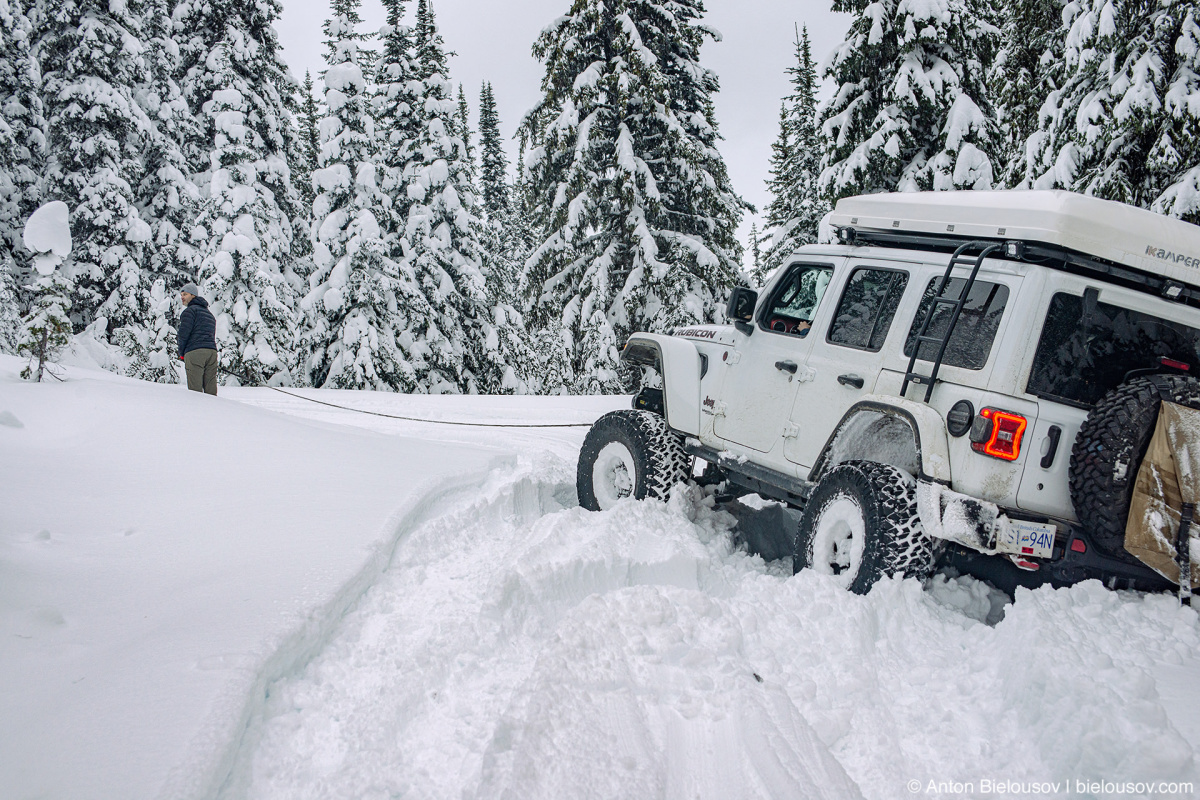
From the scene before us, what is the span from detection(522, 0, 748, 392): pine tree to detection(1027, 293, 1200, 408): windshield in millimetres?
11496

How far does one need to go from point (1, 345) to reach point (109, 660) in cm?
1568

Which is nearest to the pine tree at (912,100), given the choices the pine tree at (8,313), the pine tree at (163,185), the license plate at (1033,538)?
the license plate at (1033,538)

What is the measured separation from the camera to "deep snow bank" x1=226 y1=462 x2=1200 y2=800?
91.4 inches

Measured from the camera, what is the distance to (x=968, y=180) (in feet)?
37.4

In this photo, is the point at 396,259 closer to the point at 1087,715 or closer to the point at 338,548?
the point at 338,548

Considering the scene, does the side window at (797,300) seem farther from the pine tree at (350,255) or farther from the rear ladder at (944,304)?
the pine tree at (350,255)

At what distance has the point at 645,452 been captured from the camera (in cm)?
542

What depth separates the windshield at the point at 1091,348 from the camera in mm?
3500

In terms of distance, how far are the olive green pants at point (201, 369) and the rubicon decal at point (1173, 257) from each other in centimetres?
1048

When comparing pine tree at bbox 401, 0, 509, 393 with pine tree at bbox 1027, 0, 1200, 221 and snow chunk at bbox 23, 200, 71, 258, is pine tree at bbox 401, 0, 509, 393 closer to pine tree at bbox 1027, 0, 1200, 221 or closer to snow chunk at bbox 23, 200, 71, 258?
snow chunk at bbox 23, 200, 71, 258

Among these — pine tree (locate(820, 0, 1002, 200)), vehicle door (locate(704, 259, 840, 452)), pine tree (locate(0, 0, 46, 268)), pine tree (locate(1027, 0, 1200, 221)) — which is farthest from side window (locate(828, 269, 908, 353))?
Answer: pine tree (locate(0, 0, 46, 268))

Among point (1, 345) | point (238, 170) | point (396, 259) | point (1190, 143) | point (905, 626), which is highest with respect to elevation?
point (1190, 143)

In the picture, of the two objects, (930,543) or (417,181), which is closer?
(930,543)

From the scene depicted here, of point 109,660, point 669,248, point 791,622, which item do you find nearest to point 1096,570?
point 791,622
